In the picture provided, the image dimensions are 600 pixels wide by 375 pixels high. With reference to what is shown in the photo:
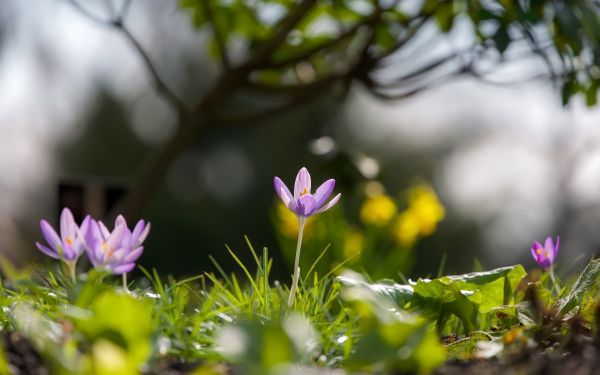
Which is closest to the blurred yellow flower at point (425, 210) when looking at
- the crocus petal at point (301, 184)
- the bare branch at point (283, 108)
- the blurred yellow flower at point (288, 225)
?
the blurred yellow flower at point (288, 225)

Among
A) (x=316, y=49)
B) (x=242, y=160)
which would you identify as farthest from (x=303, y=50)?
(x=242, y=160)

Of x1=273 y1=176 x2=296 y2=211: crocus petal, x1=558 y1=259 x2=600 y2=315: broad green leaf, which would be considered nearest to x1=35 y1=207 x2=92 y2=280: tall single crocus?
x1=273 y1=176 x2=296 y2=211: crocus petal

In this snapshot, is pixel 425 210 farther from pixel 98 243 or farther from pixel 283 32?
pixel 98 243

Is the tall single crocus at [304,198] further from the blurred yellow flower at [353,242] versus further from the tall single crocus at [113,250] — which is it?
the blurred yellow flower at [353,242]

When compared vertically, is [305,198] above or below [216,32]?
below

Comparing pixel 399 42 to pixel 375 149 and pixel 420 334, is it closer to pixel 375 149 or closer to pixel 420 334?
pixel 420 334

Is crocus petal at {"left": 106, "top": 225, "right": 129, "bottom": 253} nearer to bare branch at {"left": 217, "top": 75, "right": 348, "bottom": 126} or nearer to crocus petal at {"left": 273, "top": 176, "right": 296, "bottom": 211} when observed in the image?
crocus petal at {"left": 273, "top": 176, "right": 296, "bottom": 211}
